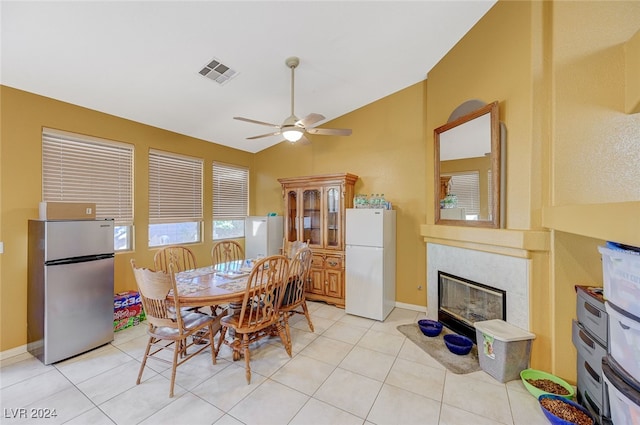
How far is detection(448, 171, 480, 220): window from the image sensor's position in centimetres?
269

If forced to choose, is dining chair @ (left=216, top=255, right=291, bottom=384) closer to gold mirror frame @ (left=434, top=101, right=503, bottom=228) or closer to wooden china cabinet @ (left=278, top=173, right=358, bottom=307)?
wooden china cabinet @ (left=278, top=173, right=358, bottom=307)

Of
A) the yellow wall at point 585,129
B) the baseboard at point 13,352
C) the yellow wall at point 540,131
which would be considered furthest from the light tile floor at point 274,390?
the yellow wall at point 585,129

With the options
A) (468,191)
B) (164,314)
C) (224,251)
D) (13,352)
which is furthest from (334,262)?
(13,352)

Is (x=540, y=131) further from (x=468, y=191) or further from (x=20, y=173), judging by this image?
(x=20, y=173)

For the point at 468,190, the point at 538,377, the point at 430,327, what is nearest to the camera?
the point at 538,377

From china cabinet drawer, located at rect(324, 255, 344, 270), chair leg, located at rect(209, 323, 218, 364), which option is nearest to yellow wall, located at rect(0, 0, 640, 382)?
china cabinet drawer, located at rect(324, 255, 344, 270)

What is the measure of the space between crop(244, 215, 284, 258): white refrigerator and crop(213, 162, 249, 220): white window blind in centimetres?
36

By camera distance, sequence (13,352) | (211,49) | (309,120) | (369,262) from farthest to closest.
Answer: (369,262) → (309,120) → (13,352) → (211,49)

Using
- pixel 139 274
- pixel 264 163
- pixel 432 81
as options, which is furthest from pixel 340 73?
pixel 139 274

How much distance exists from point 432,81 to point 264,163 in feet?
10.7

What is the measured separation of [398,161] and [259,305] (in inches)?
110

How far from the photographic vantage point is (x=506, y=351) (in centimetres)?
209

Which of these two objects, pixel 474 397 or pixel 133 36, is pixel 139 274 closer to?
pixel 133 36

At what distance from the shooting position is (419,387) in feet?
6.78
